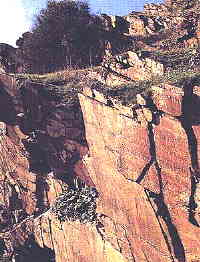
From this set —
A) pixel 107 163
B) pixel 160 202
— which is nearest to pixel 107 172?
pixel 107 163

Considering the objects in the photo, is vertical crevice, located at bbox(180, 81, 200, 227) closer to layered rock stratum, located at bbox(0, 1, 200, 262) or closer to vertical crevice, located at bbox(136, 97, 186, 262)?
layered rock stratum, located at bbox(0, 1, 200, 262)

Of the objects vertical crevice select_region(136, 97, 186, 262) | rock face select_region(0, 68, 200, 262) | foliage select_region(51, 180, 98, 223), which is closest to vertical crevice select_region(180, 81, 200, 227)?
rock face select_region(0, 68, 200, 262)

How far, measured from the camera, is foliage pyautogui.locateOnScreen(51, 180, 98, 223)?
41.7 meters

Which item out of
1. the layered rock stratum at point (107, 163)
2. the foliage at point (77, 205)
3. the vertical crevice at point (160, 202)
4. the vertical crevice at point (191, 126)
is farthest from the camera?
the foliage at point (77, 205)

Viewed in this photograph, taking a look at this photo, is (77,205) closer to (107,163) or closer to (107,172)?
(107,172)

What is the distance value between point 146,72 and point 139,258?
9.72 metres

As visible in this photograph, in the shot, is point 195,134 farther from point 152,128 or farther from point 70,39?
point 70,39

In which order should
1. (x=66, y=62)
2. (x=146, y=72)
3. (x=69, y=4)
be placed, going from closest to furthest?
(x=146, y=72)
(x=66, y=62)
(x=69, y=4)

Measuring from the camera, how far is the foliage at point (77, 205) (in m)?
41.7

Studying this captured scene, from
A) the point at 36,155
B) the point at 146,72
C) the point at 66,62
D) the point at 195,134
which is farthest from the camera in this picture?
the point at 66,62

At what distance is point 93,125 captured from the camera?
128ft

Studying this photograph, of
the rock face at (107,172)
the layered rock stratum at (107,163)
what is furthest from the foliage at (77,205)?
the rock face at (107,172)

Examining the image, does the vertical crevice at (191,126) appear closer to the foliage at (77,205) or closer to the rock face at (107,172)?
the rock face at (107,172)

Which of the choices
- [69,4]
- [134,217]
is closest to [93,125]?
[134,217]
